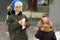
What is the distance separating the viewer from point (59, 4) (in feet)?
35.1

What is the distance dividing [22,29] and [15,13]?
0.42m

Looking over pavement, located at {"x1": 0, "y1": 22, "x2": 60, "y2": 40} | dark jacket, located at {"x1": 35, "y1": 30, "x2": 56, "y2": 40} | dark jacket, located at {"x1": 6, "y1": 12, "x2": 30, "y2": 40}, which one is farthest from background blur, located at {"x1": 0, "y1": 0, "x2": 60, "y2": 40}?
dark jacket, located at {"x1": 35, "y1": 30, "x2": 56, "y2": 40}

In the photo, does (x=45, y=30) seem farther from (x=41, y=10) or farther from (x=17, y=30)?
(x=41, y=10)

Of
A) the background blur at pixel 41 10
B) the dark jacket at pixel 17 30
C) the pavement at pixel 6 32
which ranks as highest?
the dark jacket at pixel 17 30

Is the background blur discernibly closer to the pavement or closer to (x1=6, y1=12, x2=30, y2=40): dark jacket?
the pavement

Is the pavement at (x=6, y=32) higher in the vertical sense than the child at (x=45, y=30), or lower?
lower

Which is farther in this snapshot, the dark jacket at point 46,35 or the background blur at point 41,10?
the background blur at point 41,10

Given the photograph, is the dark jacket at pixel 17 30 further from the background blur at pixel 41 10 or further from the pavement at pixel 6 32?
the background blur at pixel 41 10

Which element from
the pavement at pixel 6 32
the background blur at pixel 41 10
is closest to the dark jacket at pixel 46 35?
the pavement at pixel 6 32

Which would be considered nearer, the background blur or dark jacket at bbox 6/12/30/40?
dark jacket at bbox 6/12/30/40

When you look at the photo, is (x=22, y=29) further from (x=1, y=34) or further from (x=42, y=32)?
(x=1, y=34)

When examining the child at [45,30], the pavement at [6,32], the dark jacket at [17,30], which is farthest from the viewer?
the pavement at [6,32]

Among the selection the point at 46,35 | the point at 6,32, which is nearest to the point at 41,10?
the point at 6,32

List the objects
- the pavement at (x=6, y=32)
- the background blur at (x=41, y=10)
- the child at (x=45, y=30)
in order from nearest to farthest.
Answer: the child at (x=45, y=30) → the pavement at (x=6, y=32) → the background blur at (x=41, y=10)
